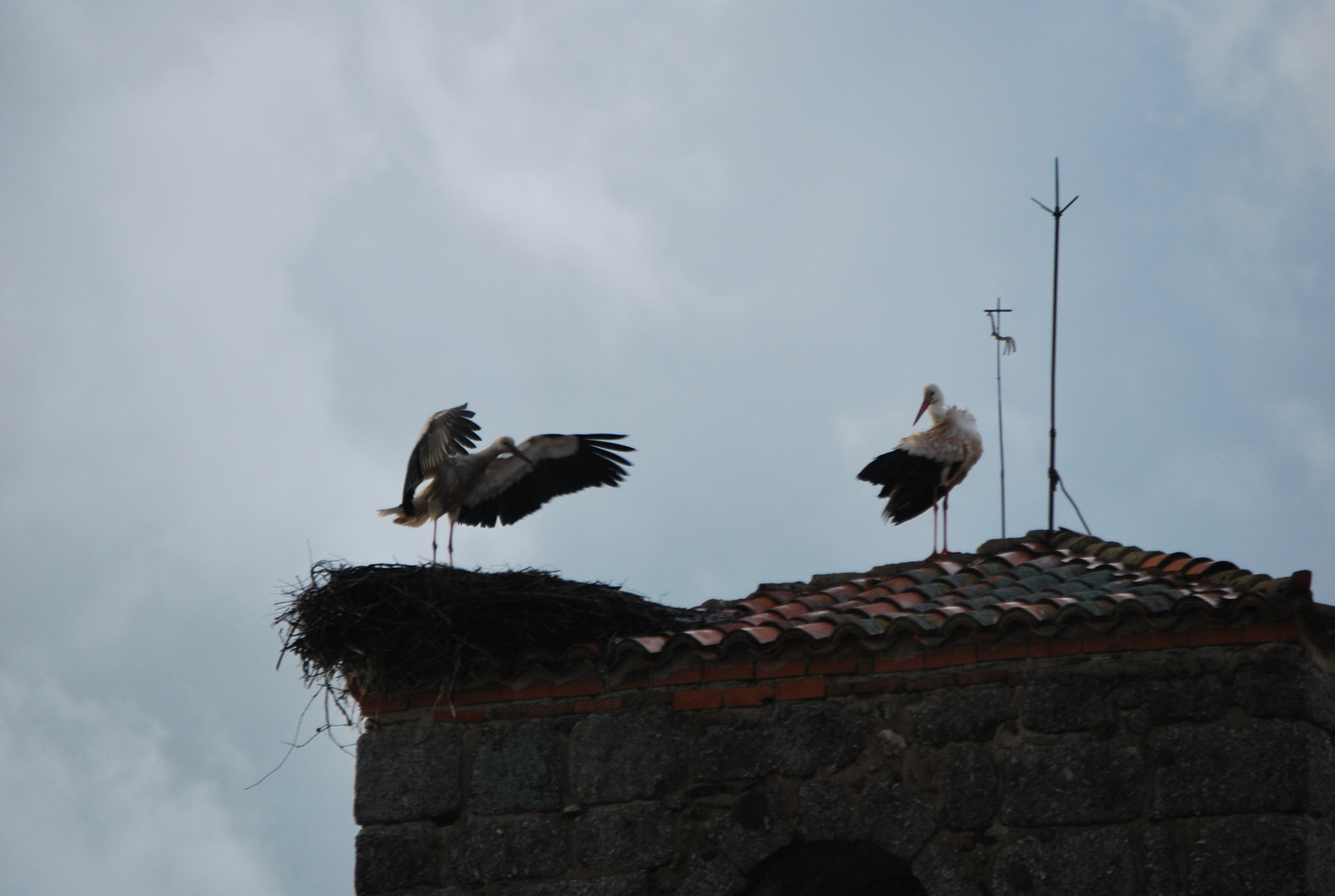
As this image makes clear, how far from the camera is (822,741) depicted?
486 cm

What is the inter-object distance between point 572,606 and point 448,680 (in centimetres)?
53

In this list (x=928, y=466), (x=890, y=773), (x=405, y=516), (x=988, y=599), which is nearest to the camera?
(x=890, y=773)

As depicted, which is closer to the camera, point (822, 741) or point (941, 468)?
point (822, 741)

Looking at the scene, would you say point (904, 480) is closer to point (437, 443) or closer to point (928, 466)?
point (928, 466)

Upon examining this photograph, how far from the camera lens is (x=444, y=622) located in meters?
5.29

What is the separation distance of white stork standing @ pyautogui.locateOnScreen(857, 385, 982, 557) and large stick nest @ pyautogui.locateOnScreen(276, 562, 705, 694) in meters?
1.89

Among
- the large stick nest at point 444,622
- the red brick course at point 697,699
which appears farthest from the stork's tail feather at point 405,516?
the red brick course at point 697,699

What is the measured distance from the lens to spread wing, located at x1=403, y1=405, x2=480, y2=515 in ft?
25.0

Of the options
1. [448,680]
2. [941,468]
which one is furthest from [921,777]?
[941,468]

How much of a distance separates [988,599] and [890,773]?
788 mm

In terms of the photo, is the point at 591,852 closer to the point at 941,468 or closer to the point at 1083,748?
the point at 1083,748

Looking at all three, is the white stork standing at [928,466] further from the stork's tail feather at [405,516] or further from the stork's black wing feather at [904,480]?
the stork's tail feather at [405,516]

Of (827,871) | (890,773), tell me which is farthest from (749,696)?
(827,871)

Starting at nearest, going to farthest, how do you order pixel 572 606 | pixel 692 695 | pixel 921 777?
pixel 921 777 → pixel 692 695 → pixel 572 606
